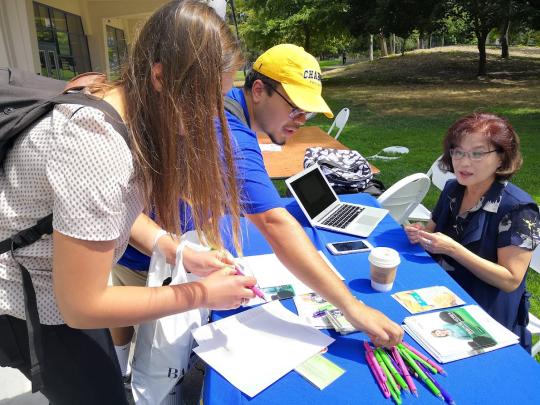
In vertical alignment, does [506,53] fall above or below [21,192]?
above

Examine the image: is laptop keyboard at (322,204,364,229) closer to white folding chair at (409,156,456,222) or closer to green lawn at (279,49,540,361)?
white folding chair at (409,156,456,222)

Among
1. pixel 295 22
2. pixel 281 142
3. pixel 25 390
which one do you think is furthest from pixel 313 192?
pixel 295 22

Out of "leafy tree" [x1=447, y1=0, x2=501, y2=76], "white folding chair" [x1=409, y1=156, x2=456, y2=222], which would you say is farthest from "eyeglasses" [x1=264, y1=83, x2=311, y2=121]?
"leafy tree" [x1=447, y1=0, x2=501, y2=76]

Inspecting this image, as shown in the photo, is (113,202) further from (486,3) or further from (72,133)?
(486,3)

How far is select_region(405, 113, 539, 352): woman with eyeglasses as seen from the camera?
167 centimetres

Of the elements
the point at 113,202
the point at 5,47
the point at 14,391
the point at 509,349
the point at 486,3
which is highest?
the point at 486,3

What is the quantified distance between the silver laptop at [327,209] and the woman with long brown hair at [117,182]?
1.11 metres

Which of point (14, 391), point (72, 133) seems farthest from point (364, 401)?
point (14, 391)

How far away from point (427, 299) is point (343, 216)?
86cm

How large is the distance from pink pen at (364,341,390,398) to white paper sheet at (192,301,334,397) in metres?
0.12

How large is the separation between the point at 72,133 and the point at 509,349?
132 centimetres

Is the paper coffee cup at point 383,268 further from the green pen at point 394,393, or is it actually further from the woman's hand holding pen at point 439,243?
the green pen at point 394,393

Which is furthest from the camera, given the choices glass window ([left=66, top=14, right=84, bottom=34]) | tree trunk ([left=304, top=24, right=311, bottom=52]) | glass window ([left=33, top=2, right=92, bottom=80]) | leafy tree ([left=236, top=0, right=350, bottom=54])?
tree trunk ([left=304, top=24, right=311, bottom=52])

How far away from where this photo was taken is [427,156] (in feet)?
21.6
